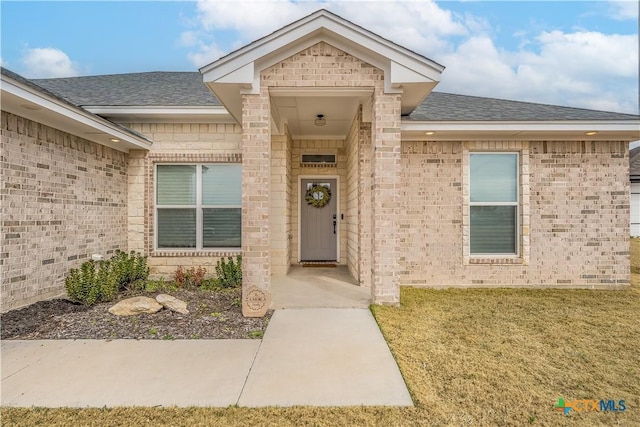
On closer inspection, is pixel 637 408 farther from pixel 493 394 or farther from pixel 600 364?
pixel 493 394

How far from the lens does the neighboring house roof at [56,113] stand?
3.98 m

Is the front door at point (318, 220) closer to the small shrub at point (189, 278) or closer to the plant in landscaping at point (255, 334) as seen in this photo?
the small shrub at point (189, 278)

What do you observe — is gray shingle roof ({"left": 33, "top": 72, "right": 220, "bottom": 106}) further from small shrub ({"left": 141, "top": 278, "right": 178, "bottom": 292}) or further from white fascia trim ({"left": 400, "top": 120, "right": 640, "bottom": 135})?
white fascia trim ({"left": 400, "top": 120, "right": 640, "bottom": 135})

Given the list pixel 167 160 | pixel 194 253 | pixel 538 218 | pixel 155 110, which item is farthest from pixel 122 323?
pixel 538 218

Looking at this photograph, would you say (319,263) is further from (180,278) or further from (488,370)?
(488,370)

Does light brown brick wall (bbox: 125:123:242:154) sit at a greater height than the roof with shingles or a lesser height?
lesser

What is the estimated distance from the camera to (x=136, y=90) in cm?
782

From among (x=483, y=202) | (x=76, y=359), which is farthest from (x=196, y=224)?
(x=483, y=202)

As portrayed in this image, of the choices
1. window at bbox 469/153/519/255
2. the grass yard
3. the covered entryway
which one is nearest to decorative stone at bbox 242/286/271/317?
the covered entryway

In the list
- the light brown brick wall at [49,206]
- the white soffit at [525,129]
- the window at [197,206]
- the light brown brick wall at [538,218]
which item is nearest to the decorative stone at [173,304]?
the light brown brick wall at [49,206]

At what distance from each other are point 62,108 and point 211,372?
171 inches

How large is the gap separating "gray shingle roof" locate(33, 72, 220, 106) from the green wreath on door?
10.7 ft
